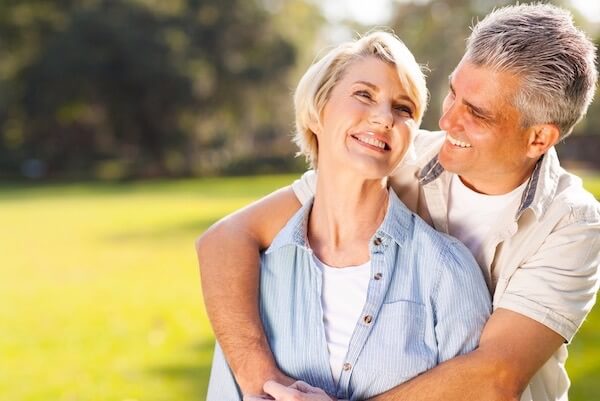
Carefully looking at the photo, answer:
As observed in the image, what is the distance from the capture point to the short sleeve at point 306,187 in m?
3.00

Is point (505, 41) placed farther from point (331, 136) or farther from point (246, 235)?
point (246, 235)

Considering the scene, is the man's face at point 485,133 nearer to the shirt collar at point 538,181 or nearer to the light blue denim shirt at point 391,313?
the shirt collar at point 538,181

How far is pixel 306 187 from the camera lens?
302 cm

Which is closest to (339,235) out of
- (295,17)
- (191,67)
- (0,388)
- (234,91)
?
(0,388)

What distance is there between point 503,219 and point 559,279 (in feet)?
0.83

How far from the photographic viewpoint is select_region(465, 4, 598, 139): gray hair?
263cm

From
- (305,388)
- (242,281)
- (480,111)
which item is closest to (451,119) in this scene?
(480,111)

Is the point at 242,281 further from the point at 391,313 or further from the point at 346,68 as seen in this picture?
the point at 346,68

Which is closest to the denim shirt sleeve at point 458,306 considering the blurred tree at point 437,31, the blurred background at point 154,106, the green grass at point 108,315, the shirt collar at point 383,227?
the shirt collar at point 383,227

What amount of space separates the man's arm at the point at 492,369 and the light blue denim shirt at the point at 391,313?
6 cm

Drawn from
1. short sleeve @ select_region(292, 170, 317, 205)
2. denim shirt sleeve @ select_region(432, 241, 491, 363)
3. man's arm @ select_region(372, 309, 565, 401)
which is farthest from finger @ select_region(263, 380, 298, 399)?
short sleeve @ select_region(292, 170, 317, 205)

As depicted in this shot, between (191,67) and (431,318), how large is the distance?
32797 mm

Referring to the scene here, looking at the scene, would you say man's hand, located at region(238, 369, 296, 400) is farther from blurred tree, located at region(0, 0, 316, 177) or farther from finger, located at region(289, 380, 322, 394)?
blurred tree, located at region(0, 0, 316, 177)

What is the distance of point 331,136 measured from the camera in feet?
9.07
